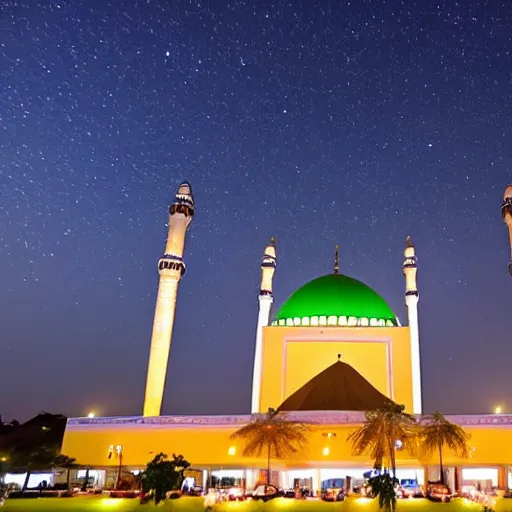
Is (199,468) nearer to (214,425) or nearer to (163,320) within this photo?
(214,425)

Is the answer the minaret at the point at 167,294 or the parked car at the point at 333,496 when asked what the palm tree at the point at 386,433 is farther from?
the minaret at the point at 167,294

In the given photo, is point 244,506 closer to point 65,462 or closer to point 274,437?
point 274,437

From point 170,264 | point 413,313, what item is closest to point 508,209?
point 413,313

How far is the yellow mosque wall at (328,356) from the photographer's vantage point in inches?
1224

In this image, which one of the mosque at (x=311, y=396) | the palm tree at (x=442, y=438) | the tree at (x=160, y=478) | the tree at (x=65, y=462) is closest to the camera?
the tree at (x=160, y=478)

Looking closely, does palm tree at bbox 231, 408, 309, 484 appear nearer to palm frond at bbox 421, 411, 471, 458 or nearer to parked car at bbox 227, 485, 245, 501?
parked car at bbox 227, 485, 245, 501

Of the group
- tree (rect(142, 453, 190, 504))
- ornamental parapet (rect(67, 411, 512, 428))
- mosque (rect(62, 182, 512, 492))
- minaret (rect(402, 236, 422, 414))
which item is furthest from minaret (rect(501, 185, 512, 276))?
tree (rect(142, 453, 190, 504))

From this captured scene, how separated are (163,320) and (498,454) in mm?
17153

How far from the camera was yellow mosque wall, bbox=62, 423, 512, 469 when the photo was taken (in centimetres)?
Result: 2461

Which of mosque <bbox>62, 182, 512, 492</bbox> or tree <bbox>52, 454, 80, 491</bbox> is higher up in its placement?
mosque <bbox>62, 182, 512, 492</bbox>

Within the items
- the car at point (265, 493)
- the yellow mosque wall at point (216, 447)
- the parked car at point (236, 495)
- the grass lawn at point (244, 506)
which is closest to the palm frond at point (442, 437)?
the yellow mosque wall at point (216, 447)

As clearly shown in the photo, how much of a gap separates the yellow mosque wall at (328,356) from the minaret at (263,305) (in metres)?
1.61

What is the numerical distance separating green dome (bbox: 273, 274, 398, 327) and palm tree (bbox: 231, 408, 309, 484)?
909 centimetres

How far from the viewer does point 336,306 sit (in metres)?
33.3
